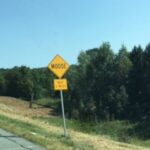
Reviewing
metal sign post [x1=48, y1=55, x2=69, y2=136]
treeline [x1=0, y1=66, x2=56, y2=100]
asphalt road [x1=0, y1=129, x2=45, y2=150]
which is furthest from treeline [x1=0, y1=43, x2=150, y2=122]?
asphalt road [x1=0, y1=129, x2=45, y2=150]

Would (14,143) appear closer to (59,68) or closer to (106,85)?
(59,68)

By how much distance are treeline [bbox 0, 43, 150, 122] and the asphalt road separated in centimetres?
5732

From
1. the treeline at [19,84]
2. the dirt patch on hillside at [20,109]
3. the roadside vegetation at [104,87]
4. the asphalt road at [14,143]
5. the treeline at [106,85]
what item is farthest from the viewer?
the treeline at [19,84]

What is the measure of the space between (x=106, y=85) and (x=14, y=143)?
70965mm

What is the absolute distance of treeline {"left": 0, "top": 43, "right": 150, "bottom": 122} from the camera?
8350cm

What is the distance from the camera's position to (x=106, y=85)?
88312 millimetres

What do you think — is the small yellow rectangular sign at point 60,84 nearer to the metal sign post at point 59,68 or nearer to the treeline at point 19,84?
the metal sign post at point 59,68

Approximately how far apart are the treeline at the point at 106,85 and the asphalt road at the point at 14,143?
2257 inches

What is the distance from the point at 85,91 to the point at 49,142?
7416cm

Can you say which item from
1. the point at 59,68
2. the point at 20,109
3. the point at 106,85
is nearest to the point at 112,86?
the point at 106,85

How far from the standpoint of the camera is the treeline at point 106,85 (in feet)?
274

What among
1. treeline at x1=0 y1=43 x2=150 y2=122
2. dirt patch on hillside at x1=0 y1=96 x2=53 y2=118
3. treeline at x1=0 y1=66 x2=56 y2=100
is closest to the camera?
dirt patch on hillside at x1=0 y1=96 x2=53 y2=118

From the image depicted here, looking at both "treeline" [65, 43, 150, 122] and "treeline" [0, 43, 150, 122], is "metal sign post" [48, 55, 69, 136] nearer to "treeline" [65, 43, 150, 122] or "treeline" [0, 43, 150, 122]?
"treeline" [0, 43, 150, 122]

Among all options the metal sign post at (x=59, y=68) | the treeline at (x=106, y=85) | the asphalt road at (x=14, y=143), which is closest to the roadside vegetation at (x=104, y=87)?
the treeline at (x=106, y=85)
